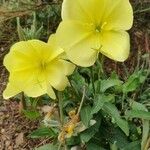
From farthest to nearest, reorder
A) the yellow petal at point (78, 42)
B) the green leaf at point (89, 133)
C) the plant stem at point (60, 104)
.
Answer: the green leaf at point (89, 133) < the plant stem at point (60, 104) < the yellow petal at point (78, 42)

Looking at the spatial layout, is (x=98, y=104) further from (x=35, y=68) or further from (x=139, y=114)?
(x=35, y=68)

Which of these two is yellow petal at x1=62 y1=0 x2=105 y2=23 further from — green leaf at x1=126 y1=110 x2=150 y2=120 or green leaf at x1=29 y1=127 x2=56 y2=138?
green leaf at x1=29 y1=127 x2=56 y2=138

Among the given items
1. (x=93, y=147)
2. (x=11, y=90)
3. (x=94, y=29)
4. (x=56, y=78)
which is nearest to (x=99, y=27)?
(x=94, y=29)

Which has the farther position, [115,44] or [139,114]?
[139,114]

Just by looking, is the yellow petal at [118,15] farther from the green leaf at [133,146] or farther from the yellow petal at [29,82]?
the green leaf at [133,146]

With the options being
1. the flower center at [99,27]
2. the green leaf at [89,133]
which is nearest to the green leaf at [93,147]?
the green leaf at [89,133]
